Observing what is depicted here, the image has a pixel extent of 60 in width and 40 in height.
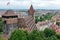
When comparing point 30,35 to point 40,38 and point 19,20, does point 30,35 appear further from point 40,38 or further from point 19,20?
point 19,20

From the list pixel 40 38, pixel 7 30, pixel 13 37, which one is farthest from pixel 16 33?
pixel 7 30

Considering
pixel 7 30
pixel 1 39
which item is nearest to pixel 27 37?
pixel 1 39

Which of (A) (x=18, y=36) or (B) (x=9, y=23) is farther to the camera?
(B) (x=9, y=23)

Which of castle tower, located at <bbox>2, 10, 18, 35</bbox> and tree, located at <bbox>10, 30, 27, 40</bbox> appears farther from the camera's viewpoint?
castle tower, located at <bbox>2, 10, 18, 35</bbox>

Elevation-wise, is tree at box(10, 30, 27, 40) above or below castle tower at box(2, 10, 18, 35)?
above

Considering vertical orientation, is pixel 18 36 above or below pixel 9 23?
above

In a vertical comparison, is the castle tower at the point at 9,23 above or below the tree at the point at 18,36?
below

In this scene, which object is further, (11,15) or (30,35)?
(11,15)

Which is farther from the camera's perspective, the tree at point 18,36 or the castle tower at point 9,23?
the castle tower at point 9,23

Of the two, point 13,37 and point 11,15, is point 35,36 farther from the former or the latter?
point 11,15
